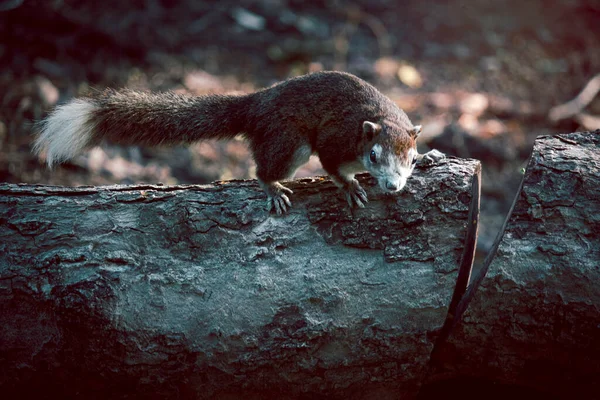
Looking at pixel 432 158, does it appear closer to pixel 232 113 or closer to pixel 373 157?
pixel 373 157

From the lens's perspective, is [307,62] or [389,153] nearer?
[389,153]

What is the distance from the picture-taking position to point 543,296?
2871 millimetres

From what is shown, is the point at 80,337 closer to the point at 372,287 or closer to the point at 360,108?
the point at 372,287

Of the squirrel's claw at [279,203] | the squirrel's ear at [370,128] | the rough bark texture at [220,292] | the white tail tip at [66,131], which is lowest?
the rough bark texture at [220,292]

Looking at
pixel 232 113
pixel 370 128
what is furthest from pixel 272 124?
pixel 370 128

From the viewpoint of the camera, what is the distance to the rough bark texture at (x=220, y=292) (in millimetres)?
2801

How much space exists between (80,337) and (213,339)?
66 centimetres

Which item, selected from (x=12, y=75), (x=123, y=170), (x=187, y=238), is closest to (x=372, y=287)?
(x=187, y=238)

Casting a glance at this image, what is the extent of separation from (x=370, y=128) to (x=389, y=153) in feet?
0.83

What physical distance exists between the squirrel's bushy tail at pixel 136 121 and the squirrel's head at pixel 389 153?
3.02ft

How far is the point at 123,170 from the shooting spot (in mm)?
5926

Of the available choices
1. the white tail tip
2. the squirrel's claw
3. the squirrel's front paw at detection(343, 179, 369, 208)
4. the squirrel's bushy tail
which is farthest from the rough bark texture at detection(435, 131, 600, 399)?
the white tail tip

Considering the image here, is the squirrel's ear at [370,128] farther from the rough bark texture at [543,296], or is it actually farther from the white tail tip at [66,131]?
the white tail tip at [66,131]

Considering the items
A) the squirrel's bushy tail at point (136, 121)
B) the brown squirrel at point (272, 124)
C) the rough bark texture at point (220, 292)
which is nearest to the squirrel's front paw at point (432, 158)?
the brown squirrel at point (272, 124)
